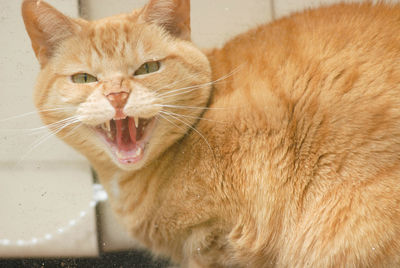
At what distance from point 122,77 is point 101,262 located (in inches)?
33.5

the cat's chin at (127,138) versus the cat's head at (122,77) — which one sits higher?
the cat's head at (122,77)

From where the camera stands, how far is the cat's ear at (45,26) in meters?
1.43

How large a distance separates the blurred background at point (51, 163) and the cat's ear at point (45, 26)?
0.43 meters

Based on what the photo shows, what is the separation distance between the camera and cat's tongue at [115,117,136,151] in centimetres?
139

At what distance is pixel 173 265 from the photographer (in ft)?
5.64

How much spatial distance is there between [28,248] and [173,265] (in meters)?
0.67

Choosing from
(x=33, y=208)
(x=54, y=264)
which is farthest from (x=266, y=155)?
(x=33, y=208)

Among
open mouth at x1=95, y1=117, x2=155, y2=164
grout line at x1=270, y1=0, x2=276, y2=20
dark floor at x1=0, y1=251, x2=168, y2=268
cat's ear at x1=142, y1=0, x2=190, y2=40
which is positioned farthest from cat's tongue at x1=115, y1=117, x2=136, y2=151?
grout line at x1=270, y1=0, x2=276, y2=20

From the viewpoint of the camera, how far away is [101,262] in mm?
1824

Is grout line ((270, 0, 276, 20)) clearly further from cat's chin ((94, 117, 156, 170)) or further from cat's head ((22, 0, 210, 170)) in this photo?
cat's chin ((94, 117, 156, 170))

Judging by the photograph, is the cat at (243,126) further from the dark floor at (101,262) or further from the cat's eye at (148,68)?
the dark floor at (101,262)

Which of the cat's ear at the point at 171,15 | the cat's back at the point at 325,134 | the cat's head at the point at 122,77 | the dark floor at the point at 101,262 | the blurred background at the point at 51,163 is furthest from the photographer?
the blurred background at the point at 51,163

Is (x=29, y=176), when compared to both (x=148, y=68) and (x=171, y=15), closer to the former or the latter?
(x=148, y=68)

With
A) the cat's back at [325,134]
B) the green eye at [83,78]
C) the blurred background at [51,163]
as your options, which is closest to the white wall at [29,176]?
the blurred background at [51,163]
